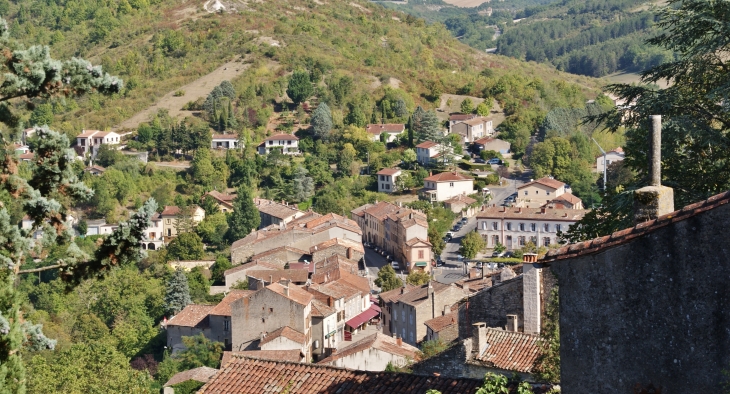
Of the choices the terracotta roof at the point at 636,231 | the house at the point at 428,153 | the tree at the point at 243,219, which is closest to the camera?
the terracotta roof at the point at 636,231

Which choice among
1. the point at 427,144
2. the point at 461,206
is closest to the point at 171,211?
the point at 461,206

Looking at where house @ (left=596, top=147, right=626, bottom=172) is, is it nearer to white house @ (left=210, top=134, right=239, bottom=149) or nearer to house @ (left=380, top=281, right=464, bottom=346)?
white house @ (left=210, top=134, right=239, bottom=149)

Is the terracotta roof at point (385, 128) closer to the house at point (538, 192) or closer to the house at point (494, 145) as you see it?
the house at point (494, 145)

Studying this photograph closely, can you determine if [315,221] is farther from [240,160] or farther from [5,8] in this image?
[5,8]

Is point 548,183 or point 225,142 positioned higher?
point 225,142

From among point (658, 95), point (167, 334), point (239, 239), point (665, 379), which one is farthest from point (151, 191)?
point (665, 379)

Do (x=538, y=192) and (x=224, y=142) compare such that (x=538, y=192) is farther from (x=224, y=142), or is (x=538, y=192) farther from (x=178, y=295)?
(x=178, y=295)

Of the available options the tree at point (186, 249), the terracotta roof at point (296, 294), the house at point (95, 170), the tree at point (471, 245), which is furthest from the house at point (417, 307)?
the house at point (95, 170)
